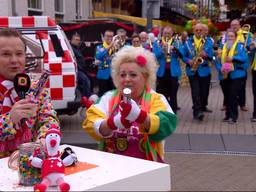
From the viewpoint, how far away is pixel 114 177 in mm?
2248

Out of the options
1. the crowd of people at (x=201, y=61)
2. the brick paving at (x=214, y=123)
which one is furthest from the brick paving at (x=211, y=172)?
the crowd of people at (x=201, y=61)

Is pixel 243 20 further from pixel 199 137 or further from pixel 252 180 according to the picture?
pixel 252 180

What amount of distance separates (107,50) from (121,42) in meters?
0.38

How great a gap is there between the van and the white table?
507 cm

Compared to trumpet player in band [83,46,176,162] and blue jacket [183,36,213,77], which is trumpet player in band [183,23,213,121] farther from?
trumpet player in band [83,46,176,162]

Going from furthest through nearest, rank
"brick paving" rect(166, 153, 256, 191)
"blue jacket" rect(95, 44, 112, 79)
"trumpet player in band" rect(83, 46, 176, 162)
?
"blue jacket" rect(95, 44, 112, 79), "brick paving" rect(166, 153, 256, 191), "trumpet player in band" rect(83, 46, 176, 162)

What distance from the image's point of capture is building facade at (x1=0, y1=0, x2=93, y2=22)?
41.5 feet

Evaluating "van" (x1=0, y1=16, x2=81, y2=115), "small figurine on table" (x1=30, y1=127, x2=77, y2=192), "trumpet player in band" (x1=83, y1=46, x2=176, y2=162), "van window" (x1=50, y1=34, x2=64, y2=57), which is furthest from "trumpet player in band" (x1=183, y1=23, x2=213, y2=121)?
"small figurine on table" (x1=30, y1=127, x2=77, y2=192)

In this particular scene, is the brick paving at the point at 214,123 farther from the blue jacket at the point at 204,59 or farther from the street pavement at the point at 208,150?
the blue jacket at the point at 204,59

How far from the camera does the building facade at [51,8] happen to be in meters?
12.6

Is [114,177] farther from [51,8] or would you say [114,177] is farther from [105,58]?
[51,8]

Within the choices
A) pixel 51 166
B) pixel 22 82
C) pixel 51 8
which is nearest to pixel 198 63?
pixel 22 82

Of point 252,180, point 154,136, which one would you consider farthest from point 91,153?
point 252,180

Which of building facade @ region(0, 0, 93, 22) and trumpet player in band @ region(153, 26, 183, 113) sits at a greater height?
building facade @ region(0, 0, 93, 22)
